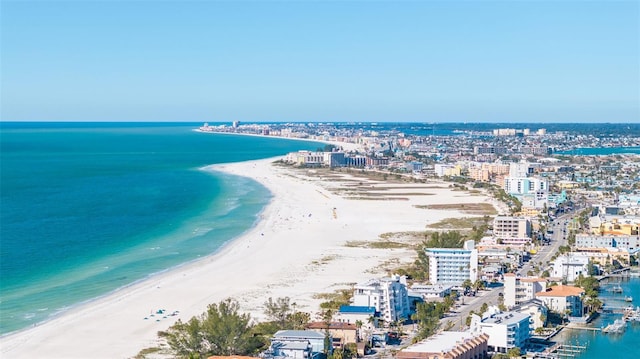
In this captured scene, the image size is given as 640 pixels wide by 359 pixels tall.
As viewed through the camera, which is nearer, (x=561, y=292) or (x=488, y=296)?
(x=561, y=292)

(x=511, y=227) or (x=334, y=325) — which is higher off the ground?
(x=511, y=227)

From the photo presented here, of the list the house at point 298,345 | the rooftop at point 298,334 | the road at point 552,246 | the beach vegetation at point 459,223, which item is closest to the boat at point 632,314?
the road at point 552,246

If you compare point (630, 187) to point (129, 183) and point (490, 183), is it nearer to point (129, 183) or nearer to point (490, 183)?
point (490, 183)

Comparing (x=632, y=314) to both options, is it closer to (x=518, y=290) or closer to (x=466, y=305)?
(x=518, y=290)

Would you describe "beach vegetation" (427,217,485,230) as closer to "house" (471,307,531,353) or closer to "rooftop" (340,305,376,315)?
"rooftop" (340,305,376,315)

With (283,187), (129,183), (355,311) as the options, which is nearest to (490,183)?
(283,187)

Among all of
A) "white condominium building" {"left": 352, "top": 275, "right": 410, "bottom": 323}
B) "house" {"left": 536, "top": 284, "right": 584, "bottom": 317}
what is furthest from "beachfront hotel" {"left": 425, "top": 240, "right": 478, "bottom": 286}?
"white condominium building" {"left": 352, "top": 275, "right": 410, "bottom": 323}

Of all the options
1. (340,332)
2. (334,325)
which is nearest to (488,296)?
(334,325)

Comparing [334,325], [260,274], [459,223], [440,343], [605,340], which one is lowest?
[605,340]
